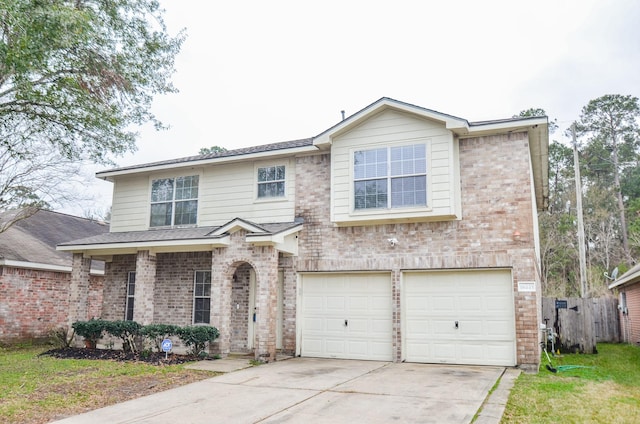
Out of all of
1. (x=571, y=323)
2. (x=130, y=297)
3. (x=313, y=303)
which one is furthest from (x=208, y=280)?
(x=571, y=323)

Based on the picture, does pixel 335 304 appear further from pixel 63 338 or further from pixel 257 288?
pixel 63 338

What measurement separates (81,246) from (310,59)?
1045 cm

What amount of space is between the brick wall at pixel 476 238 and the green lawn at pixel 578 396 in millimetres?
1204

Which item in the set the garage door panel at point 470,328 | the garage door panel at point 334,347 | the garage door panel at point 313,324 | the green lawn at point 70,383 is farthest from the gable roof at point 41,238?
the garage door panel at point 470,328

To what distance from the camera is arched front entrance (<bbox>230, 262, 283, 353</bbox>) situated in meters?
13.2

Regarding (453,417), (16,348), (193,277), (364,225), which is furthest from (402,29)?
(16,348)

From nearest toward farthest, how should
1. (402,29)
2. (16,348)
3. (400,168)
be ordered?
1. (400,168)
2. (402,29)
3. (16,348)

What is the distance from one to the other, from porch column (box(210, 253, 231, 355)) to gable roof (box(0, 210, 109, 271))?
25.3 feet

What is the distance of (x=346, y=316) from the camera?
12547 millimetres

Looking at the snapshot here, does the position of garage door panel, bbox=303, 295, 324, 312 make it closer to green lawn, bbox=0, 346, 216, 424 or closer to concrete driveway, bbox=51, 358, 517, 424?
concrete driveway, bbox=51, 358, 517, 424

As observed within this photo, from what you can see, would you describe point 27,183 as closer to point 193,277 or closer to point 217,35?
point 193,277

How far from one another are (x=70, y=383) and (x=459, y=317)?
27.5 feet

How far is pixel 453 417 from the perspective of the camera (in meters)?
6.28

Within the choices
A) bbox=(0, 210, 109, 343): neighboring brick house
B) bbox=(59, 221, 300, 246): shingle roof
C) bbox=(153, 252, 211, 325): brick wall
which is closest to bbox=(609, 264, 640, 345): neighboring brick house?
bbox=(59, 221, 300, 246): shingle roof
